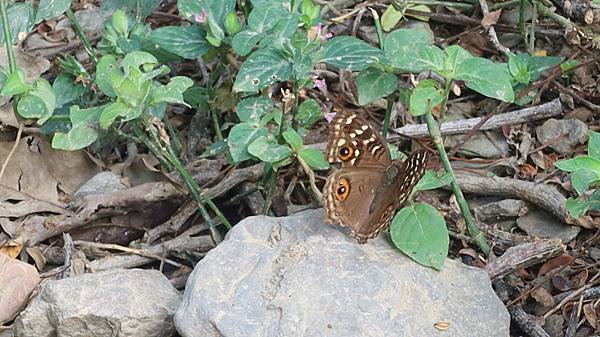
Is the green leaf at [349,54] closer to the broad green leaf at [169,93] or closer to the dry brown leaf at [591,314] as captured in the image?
the broad green leaf at [169,93]

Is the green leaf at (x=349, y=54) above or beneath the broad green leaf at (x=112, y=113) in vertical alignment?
above

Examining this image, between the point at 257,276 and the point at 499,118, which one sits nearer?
the point at 257,276

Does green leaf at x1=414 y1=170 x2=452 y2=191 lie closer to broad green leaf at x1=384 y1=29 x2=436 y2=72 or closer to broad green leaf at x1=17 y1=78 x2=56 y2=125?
broad green leaf at x1=384 y1=29 x2=436 y2=72

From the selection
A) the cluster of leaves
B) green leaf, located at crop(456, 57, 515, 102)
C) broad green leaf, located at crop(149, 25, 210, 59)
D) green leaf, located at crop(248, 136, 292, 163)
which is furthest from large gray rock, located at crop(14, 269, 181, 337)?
the cluster of leaves

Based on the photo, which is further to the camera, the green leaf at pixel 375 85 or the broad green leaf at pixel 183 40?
the broad green leaf at pixel 183 40

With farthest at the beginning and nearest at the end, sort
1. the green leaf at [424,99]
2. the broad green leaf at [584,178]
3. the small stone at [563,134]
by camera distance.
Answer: the small stone at [563,134], the green leaf at [424,99], the broad green leaf at [584,178]

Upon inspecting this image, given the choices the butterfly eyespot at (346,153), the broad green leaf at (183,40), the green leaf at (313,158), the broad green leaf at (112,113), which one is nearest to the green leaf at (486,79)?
the butterfly eyespot at (346,153)

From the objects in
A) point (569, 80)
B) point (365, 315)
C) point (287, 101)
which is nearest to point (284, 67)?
point (287, 101)

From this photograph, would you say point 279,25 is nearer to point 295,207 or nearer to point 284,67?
point 284,67
